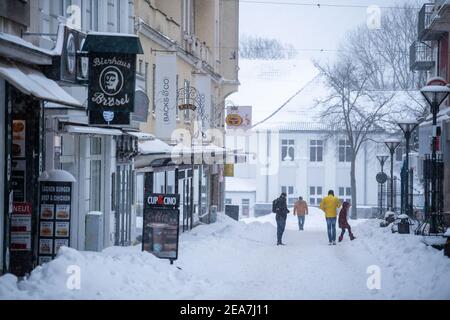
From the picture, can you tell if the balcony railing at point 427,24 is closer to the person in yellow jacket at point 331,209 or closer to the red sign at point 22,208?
the person in yellow jacket at point 331,209

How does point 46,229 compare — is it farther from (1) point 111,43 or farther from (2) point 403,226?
(2) point 403,226

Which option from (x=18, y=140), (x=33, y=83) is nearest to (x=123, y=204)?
(x=18, y=140)

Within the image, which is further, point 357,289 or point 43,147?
point 43,147

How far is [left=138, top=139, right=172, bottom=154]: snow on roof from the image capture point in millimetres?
22311

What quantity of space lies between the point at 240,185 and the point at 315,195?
206 inches

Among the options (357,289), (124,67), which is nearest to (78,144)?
(124,67)

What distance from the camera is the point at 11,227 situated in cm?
1447

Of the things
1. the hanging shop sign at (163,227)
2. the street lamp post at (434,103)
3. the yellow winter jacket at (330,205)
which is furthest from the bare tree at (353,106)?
the hanging shop sign at (163,227)

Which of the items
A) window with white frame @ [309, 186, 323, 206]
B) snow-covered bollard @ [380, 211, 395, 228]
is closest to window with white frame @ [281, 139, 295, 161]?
window with white frame @ [309, 186, 323, 206]

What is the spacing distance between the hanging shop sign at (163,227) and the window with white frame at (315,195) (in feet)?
138

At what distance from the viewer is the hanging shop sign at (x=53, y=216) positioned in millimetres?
14688

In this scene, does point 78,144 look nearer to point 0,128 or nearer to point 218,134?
point 0,128

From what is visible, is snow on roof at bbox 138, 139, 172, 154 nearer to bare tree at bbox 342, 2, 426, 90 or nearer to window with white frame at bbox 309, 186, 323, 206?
bare tree at bbox 342, 2, 426, 90
